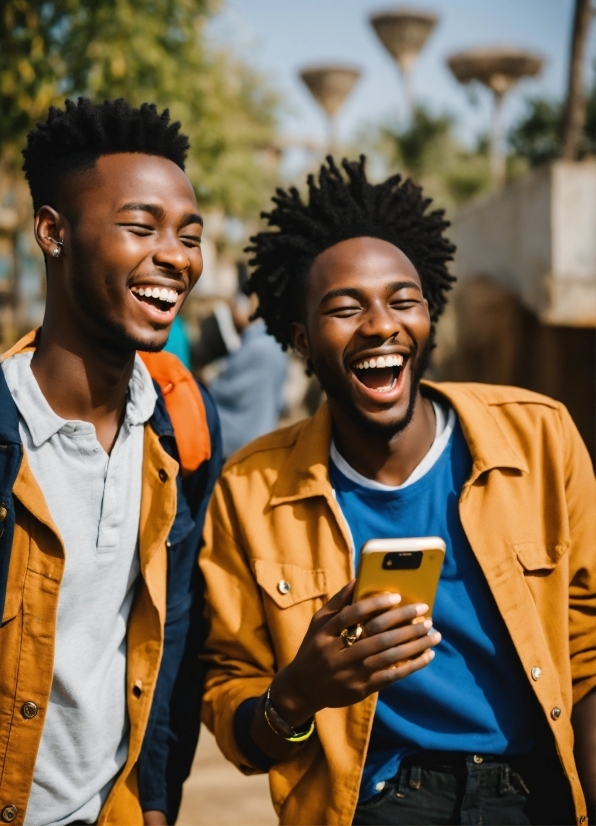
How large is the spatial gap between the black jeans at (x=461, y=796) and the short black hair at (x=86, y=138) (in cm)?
184

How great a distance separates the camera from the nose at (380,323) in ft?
8.47

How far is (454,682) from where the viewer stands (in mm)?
2512

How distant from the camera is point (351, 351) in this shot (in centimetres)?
264

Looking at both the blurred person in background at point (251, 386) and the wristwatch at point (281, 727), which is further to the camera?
the blurred person in background at point (251, 386)

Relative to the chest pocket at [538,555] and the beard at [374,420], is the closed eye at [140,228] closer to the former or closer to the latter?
the beard at [374,420]

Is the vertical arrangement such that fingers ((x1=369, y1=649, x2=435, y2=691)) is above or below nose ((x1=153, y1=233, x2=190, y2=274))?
below

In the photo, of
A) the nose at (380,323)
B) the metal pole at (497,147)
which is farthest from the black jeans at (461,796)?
the metal pole at (497,147)

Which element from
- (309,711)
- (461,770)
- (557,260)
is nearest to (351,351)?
(309,711)

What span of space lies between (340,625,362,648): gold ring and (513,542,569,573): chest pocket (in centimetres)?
61

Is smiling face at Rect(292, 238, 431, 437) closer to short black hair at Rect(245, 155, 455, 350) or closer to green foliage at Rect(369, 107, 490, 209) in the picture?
short black hair at Rect(245, 155, 455, 350)

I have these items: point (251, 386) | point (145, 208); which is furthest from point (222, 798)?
point (145, 208)

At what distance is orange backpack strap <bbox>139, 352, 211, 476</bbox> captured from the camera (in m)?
2.81

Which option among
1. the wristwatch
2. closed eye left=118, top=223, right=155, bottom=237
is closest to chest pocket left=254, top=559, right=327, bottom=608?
the wristwatch

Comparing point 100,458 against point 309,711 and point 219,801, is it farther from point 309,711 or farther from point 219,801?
point 219,801
